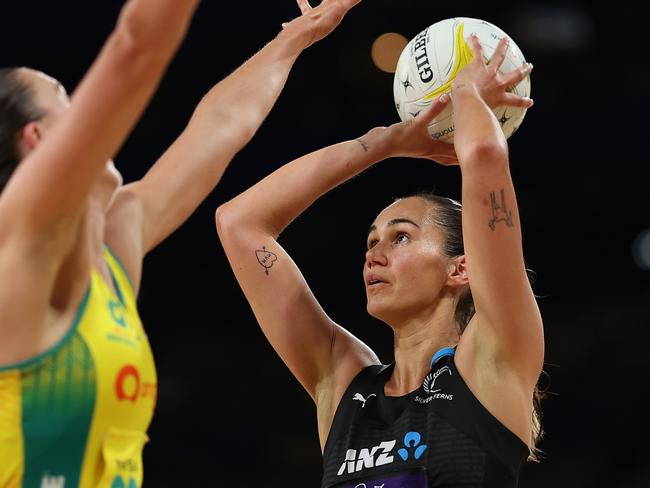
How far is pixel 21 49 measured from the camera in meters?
8.91

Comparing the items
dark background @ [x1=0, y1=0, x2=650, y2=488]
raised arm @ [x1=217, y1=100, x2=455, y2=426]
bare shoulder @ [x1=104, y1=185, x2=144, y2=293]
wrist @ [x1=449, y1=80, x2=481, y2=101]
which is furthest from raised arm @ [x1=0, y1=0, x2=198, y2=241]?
dark background @ [x1=0, y1=0, x2=650, y2=488]

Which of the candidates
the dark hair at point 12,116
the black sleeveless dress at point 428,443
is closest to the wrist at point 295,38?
the black sleeveless dress at point 428,443

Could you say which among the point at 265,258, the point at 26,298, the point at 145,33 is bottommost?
the point at 265,258

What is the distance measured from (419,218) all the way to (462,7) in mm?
6046

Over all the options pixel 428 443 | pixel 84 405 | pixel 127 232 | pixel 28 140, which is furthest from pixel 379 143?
pixel 84 405

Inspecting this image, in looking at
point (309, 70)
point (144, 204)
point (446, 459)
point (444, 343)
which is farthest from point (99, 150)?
point (309, 70)

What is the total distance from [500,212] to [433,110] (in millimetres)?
536

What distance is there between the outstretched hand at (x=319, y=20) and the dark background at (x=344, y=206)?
5539 millimetres

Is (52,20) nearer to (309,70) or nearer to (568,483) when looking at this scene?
(309,70)

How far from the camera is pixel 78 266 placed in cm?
209

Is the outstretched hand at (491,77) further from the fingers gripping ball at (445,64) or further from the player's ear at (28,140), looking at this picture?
the player's ear at (28,140)

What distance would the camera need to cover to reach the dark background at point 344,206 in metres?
8.89

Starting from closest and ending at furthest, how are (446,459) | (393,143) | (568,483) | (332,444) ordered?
1. (446,459)
2. (332,444)
3. (393,143)
4. (568,483)

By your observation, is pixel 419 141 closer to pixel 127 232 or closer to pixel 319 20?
pixel 319 20
